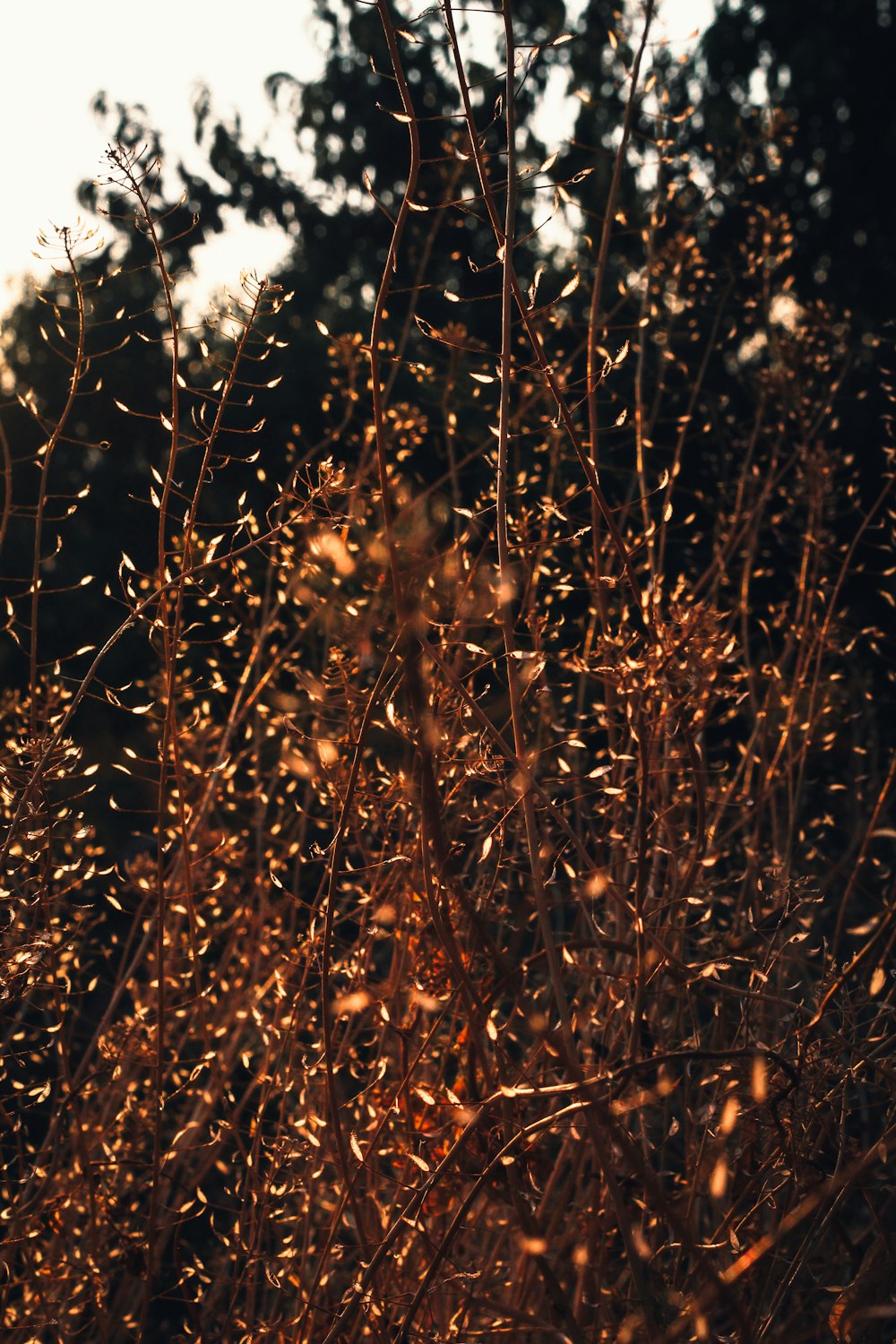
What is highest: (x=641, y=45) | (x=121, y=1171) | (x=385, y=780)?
(x=641, y=45)

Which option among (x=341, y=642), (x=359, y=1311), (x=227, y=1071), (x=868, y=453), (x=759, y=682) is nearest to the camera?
(x=359, y=1311)

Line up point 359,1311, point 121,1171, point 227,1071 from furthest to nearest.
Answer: point 227,1071 < point 121,1171 < point 359,1311

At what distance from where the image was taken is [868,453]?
21.3 ft

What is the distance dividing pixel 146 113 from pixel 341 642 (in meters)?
8.44

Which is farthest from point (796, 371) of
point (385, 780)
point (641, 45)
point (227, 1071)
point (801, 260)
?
point (801, 260)

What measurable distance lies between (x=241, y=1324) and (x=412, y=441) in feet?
3.80

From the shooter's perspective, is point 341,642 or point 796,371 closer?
point 341,642

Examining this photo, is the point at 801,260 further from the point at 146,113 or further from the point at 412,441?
the point at 412,441

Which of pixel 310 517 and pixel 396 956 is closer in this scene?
pixel 310 517

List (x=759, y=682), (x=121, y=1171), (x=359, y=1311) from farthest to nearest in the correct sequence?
1. (x=759, y=682)
2. (x=121, y=1171)
3. (x=359, y=1311)

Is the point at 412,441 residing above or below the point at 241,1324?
above

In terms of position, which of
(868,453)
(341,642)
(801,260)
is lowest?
(341,642)

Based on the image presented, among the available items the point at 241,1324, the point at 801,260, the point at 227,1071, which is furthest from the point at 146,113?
the point at 241,1324

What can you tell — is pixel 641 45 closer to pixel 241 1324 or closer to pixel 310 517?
pixel 310 517
